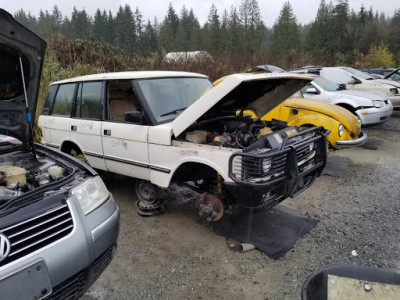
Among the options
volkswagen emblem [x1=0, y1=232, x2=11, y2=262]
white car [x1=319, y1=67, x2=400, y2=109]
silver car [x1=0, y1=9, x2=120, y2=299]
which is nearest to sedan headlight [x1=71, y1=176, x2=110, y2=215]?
silver car [x1=0, y1=9, x2=120, y2=299]

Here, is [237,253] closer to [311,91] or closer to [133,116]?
[133,116]

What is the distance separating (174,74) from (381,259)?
3228 mm

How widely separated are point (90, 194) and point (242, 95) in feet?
7.25

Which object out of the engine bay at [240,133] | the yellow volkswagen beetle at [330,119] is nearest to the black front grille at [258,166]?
the engine bay at [240,133]

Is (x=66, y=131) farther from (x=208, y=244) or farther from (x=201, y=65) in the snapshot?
(x=201, y=65)

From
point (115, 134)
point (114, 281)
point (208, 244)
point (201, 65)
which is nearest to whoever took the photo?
point (114, 281)

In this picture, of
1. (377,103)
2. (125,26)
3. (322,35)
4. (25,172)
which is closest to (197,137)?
(25,172)

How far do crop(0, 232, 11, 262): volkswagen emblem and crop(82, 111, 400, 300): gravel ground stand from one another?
1204mm

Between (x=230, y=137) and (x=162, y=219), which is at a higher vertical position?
(x=230, y=137)

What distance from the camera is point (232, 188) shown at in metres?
2.85

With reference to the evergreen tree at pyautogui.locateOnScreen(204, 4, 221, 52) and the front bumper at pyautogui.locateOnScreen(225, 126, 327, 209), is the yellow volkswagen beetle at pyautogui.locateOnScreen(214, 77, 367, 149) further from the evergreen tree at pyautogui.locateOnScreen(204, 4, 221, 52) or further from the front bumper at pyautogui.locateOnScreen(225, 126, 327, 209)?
the evergreen tree at pyautogui.locateOnScreen(204, 4, 221, 52)

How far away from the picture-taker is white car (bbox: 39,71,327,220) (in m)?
2.85

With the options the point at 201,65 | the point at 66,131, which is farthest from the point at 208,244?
the point at 201,65

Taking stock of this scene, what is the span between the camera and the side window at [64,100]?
458cm
